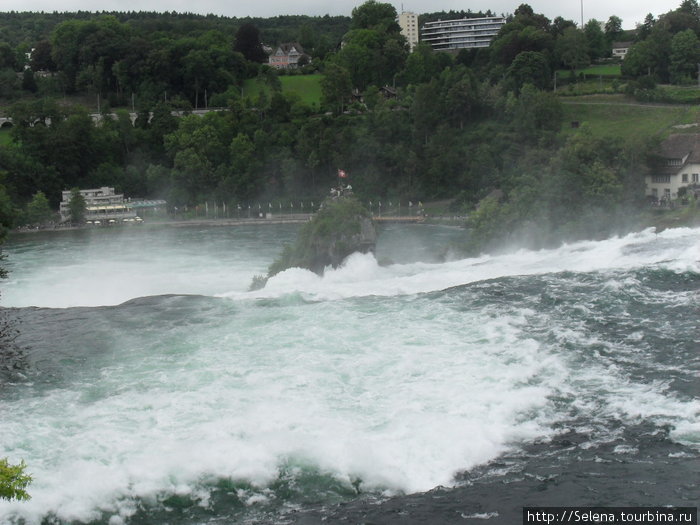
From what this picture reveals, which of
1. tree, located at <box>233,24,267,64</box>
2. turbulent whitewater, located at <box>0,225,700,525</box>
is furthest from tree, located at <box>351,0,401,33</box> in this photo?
turbulent whitewater, located at <box>0,225,700,525</box>

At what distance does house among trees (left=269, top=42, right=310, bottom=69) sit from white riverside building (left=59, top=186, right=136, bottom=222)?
41.4 m

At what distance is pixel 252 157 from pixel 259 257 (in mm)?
25481

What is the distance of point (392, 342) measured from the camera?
24.8 m

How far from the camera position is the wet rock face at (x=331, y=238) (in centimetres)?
3606

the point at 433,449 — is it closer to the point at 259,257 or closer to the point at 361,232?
the point at 361,232

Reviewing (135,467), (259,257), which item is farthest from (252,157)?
(135,467)

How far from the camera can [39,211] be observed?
6712 cm

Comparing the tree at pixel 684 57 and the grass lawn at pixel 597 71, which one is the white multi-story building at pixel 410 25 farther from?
the tree at pixel 684 57

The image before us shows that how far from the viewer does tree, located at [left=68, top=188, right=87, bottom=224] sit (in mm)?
68438

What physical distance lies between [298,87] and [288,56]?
18.9 meters

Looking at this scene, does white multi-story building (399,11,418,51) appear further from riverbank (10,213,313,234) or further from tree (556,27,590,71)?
riverbank (10,213,313,234)

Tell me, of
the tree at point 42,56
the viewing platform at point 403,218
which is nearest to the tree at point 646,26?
the viewing platform at point 403,218

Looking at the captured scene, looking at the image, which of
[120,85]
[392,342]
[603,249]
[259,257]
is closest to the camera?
[392,342]

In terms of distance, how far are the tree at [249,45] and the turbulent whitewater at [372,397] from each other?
70.1 m
